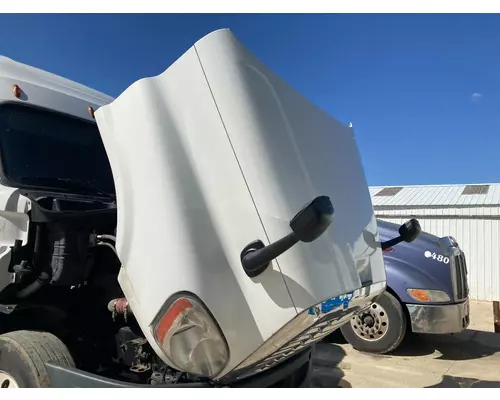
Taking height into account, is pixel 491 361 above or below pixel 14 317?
below

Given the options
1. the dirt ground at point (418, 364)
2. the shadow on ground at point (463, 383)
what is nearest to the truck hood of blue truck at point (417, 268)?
the dirt ground at point (418, 364)

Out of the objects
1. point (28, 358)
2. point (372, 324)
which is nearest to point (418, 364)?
point (372, 324)

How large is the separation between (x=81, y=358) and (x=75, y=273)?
590 millimetres

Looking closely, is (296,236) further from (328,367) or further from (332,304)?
(328,367)

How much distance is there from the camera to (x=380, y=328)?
241 inches

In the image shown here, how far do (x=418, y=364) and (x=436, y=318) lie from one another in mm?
627

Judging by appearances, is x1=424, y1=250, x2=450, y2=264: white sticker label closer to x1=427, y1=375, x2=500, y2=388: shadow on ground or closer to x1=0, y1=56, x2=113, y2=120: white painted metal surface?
x1=427, y1=375, x2=500, y2=388: shadow on ground

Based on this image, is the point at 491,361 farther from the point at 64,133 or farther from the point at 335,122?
the point at 64,133

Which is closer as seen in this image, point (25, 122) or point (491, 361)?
point (25, 122)

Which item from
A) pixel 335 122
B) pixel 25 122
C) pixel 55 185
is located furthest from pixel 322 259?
pixel 25 122

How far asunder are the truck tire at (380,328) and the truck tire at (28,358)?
4278mm

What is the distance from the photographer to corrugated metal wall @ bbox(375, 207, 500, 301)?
13.9 meters

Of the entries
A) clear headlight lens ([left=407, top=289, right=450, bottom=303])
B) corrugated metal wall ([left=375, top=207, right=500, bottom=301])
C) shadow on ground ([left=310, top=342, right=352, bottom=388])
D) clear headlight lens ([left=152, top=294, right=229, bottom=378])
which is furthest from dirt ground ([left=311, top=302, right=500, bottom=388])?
corrugated metal wall ([left=375, top=207, right=500, bottom=301])

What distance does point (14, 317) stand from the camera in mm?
3188
